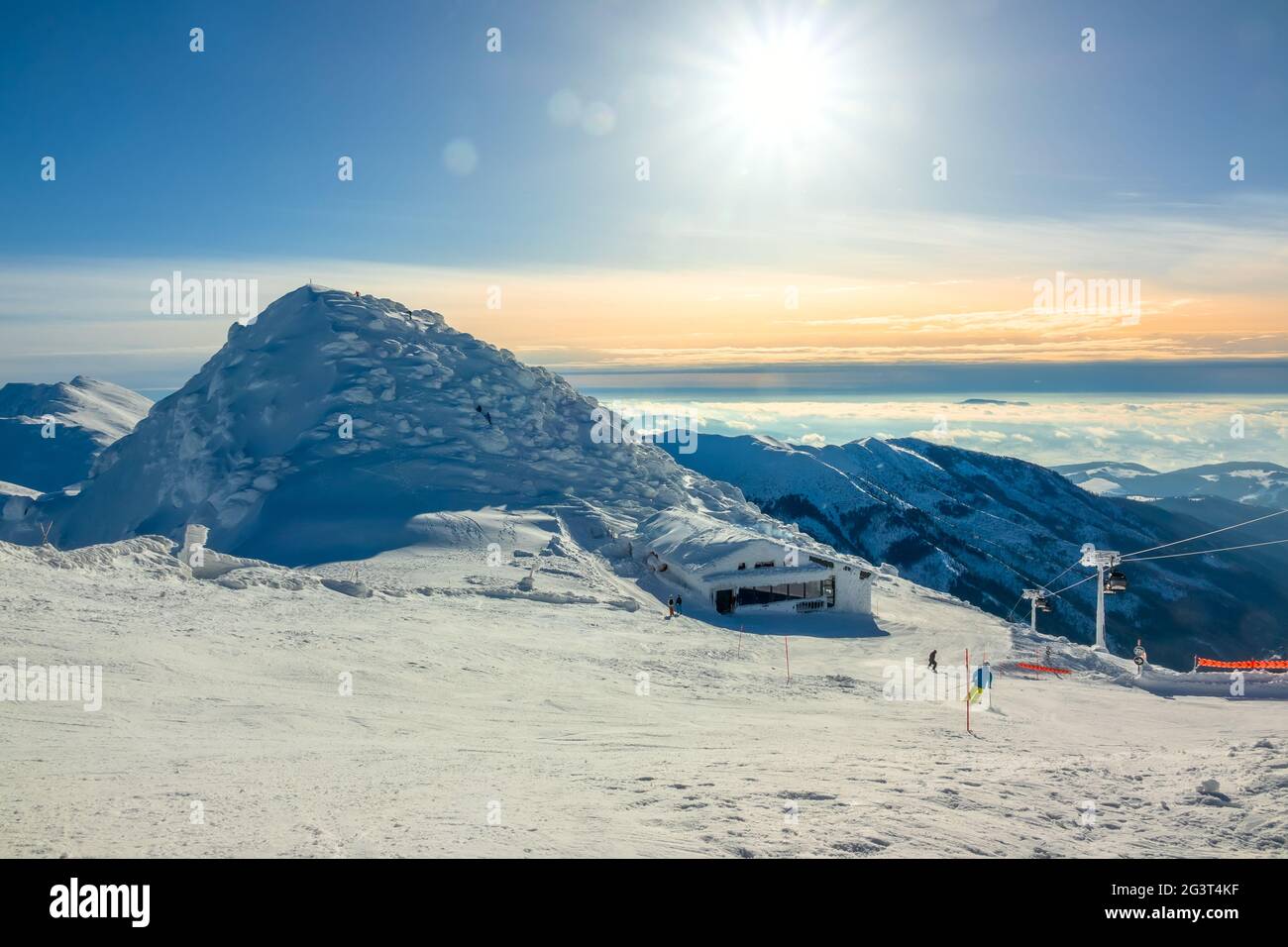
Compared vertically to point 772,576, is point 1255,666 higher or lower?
lower

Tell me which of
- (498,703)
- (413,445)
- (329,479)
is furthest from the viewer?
(413,445)

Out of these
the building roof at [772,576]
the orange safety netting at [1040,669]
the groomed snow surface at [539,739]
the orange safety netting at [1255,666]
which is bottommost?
the orange safety netting at [1040,669]

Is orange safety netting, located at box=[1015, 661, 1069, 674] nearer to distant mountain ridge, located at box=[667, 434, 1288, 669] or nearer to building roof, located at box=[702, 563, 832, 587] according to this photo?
building roof, located at box=[702, 563, 832, 587]

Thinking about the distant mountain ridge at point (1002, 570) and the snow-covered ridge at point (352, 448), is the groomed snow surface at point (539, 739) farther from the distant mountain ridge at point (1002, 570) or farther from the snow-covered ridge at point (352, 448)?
the distant mountain ridge at point (1002, 570)

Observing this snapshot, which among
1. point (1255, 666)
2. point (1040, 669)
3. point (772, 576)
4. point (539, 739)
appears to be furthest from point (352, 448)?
point (1255, 666)

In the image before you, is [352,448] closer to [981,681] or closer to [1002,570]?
[981,681]

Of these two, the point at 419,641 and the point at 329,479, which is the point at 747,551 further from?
the point at 329,479

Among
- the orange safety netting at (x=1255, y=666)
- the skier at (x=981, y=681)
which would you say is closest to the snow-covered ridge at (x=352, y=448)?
the orange safety netting at (x=1255, y=666)
